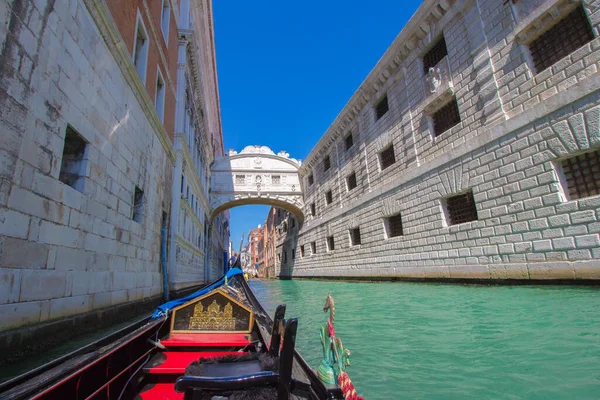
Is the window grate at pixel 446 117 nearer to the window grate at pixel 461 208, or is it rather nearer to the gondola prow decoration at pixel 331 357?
the window grate at pixel 461 208

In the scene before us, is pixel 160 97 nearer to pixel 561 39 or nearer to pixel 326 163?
pixel 561 39

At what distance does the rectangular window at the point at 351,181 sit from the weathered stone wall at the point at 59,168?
33.9 ft

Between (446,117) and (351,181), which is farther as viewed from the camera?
(351,181)

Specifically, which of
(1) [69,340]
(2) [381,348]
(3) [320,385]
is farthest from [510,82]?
(1) [69,340]

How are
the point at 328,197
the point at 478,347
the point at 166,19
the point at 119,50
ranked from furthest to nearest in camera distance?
the point at 328,197
the point at 166,19
the point at 119,50
the point at 478,347

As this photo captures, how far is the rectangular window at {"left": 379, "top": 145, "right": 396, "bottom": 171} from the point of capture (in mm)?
11317

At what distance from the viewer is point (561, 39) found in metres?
5.95

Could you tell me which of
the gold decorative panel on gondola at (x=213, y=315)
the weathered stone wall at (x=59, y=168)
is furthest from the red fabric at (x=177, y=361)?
the weathered stone wall at (x=59, y=168)

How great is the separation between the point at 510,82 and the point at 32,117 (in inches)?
334

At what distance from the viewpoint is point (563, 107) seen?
18.4 ft

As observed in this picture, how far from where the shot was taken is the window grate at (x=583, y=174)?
5.31 metres

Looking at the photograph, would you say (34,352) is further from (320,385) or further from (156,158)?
(156,158)

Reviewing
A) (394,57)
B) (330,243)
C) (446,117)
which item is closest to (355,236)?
(330,243)

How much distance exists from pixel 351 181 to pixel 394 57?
5737 millimetres
